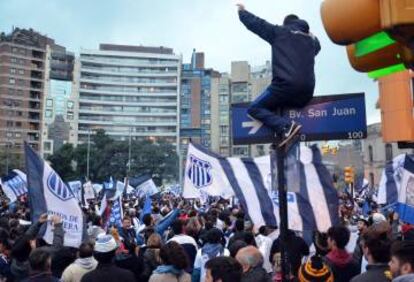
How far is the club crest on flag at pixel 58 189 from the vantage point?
728 centimetres

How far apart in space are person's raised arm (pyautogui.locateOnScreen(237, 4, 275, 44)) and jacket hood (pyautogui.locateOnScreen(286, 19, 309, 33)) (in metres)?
0.17

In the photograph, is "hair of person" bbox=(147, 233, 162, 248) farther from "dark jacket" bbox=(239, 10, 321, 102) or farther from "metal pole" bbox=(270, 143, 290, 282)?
"dark jacket" bbox=(239, 10, 321, 102)

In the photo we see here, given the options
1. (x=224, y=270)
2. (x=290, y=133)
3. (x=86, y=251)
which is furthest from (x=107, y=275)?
(x=290, y=133)

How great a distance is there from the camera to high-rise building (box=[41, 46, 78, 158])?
93812mm

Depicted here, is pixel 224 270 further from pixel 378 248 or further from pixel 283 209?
pixel 378 248

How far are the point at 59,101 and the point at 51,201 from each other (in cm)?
9874

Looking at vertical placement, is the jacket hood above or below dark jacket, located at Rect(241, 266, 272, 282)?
above

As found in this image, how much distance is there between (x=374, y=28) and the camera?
291cm

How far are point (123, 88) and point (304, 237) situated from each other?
362 feet

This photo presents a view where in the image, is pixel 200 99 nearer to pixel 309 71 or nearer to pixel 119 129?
pixel 119 129

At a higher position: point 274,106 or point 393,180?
point 274,106

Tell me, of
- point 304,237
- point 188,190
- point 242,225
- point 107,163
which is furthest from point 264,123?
point 107,163

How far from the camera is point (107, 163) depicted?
231ft

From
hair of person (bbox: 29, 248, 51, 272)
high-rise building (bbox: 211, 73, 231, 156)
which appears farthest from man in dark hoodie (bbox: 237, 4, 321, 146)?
high-rise building (bbox: 211, 73, 231, 156)
